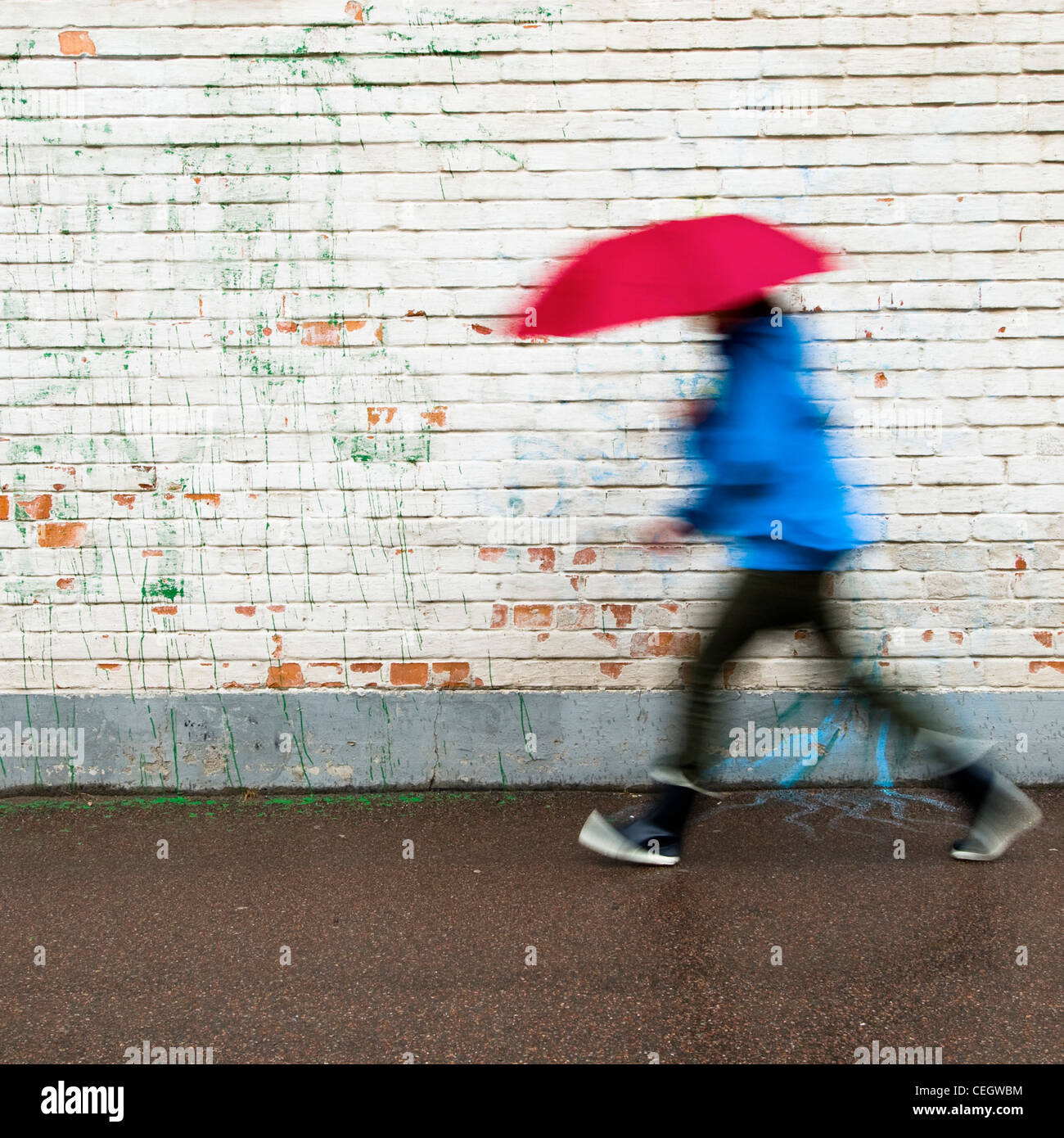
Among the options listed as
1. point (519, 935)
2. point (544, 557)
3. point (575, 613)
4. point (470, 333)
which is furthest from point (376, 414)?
point (519, 935)

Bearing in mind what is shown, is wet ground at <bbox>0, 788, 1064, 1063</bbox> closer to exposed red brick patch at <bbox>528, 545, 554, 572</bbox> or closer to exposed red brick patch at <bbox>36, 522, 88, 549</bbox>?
exposed red brick patch at <bbox>528, 545, 554, 572</bbox>

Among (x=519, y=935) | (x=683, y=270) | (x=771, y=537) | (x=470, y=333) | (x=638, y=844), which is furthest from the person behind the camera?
(x=470, y=333)

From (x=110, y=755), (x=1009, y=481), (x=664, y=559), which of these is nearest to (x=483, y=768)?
(x=664, y=559)

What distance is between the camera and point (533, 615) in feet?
14.3

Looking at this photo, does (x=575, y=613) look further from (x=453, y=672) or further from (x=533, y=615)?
(x=453, y=672)

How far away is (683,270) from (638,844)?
176cm

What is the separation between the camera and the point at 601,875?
3.49 metres

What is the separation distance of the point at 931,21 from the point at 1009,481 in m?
1.76

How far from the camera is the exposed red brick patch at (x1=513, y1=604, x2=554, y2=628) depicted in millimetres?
4367

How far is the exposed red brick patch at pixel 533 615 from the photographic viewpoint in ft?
14.3

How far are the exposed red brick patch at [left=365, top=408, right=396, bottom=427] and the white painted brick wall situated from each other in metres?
0.01

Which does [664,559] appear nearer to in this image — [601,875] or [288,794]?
[601,875]

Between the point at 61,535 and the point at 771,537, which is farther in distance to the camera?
the point at 61,535

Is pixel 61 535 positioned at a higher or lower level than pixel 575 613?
higher
